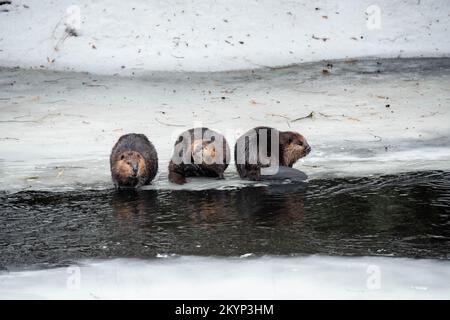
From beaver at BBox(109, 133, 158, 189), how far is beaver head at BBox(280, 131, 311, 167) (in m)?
1.46

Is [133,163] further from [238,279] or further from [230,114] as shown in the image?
[230,114]

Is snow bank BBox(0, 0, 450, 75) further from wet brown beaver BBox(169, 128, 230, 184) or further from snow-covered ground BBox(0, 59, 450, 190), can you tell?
wet brown beaver BBox(169, 128, 230, 184)

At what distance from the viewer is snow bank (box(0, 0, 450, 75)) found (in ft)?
48.6

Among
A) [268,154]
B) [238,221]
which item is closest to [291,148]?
[268,154]

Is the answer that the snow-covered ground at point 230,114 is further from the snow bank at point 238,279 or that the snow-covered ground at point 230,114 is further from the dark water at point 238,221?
the snow bank at point 238,279

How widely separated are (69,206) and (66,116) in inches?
187

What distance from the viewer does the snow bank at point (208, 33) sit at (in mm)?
14828

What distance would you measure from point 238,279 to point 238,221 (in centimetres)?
131

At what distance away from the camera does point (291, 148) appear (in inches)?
302

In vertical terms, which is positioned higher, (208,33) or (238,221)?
(208,33)

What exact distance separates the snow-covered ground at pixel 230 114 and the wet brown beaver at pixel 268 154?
18cm

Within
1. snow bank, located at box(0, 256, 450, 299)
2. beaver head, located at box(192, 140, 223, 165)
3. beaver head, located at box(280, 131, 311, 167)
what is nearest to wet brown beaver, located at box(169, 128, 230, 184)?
beaver head, located at box(192, 140, 223, 165)

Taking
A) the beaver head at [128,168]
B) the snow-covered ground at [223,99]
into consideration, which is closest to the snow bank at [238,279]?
the snow-covered ground at [223,99]

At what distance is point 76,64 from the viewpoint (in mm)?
14617
